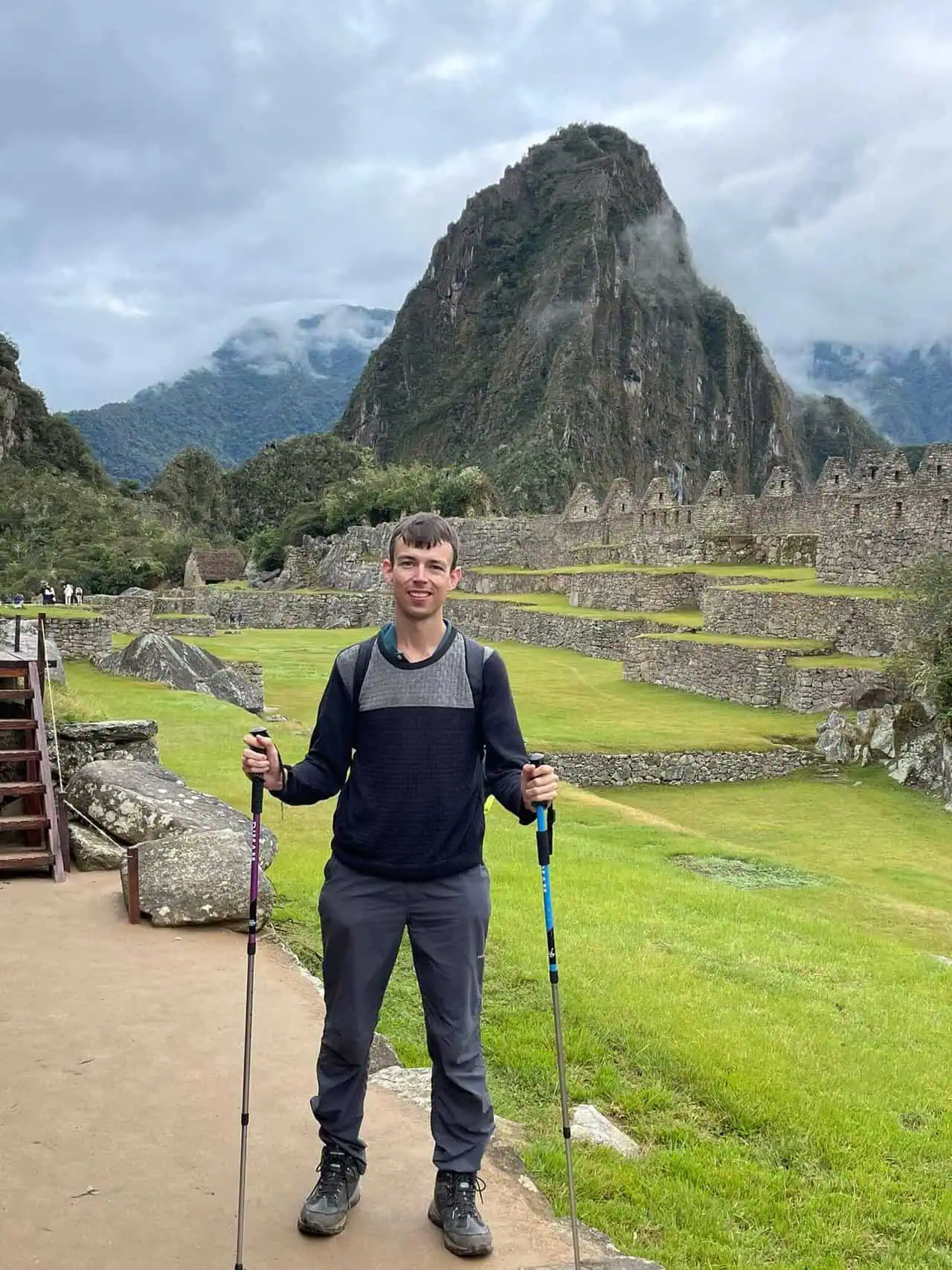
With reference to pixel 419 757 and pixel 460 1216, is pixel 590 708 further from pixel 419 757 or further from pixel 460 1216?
pixel 460 1216

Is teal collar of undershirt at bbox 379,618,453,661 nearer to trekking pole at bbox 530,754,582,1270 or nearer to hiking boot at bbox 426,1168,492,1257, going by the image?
trekking pole at bbox 530,754,582,1270

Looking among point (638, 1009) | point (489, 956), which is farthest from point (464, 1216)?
point (489, 956)

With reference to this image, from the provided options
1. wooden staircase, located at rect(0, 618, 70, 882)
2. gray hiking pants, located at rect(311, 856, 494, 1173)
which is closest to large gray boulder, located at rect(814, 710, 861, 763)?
wooden staircase, located at rect(0, 618, 70, 882)

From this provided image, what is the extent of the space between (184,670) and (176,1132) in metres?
13.9

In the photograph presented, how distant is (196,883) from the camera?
17.3ft

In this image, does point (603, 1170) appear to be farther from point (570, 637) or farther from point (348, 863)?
point (570, 637)

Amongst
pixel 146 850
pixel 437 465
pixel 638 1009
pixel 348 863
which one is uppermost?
pixel 437 465

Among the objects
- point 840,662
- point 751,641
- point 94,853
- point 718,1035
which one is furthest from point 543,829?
point 751,641

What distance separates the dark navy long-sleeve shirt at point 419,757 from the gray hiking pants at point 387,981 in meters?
0.07

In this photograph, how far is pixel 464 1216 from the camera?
269 centimetres

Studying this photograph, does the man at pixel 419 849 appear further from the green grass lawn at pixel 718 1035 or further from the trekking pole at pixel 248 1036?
the green grass lawn at pixel 718 1035

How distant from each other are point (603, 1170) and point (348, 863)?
4.43 feet

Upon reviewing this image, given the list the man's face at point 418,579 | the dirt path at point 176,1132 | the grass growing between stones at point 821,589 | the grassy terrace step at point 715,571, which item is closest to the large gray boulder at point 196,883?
the dirt path at point 176,1132

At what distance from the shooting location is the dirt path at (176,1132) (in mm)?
2656
